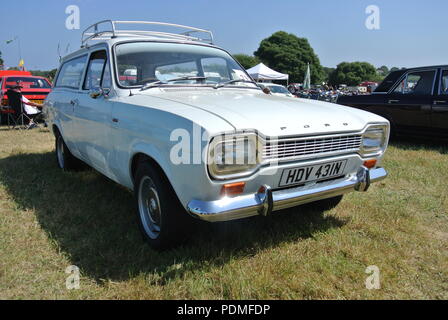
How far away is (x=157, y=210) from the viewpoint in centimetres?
267

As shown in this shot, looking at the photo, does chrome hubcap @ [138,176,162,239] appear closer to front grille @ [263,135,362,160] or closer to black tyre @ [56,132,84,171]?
front grille @ [263,135,362,160]

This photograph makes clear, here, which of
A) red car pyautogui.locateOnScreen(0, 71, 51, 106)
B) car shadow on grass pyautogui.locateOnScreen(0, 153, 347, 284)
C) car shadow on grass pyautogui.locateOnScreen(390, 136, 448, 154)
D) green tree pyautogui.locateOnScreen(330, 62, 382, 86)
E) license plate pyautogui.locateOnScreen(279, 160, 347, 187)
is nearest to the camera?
license plate pyautogui.locateOnScreen(279, 160, 347, 187)

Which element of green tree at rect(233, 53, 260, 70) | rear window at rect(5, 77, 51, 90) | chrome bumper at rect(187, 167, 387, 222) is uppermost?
green tree at rect(233, 53, 260, 70)

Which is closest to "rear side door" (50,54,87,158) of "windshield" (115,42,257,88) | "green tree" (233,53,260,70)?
"windshield" (115,42,257,88)

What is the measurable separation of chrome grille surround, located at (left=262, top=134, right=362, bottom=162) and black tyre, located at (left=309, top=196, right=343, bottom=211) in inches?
32.2

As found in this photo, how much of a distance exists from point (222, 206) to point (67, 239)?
1.61 m

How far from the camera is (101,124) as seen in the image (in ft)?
10.3

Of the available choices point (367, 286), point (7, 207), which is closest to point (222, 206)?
point (367, 286)

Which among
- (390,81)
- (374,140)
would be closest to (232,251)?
(374,140)

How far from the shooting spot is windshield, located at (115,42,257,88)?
125 inches

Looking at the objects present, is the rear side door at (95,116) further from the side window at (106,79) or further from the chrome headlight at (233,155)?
the chrome headlight at (233,155)

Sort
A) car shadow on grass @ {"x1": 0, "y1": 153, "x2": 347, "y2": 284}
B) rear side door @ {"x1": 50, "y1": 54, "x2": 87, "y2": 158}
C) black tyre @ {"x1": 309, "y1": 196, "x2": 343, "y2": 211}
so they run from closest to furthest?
1. car shadow on grass @ {"x1": 0, "y1": 153, "x2": 347, "y2": 284}
2. black tyre @ {"x1": 309, "y1": 196, "x2": 343, "y2": 211}
3. rear side door @ {"x1": 50, "y1": 54, "x2": 87, "y2": 158}

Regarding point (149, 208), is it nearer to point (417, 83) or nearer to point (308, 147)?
point (308, 147)
